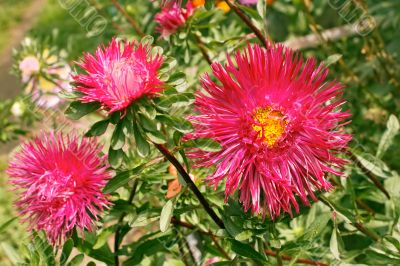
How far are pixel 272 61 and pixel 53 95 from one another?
4.52ft

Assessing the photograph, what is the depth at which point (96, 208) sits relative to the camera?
1.33m

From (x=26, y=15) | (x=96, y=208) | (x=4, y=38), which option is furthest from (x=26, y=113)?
(x=26, y=15)

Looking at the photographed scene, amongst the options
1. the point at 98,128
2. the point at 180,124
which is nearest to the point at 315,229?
the point at 180,124

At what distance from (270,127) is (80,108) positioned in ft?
1.27

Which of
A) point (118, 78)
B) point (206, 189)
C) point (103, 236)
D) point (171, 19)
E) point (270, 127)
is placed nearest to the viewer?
point (118, 78)

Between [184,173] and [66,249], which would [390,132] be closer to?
[184,173]

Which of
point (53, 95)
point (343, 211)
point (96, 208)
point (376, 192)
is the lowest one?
point (376, 192)

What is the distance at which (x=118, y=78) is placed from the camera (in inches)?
41.8

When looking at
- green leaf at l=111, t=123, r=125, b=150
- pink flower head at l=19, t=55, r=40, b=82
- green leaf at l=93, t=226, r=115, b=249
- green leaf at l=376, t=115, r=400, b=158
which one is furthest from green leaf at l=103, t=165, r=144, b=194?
pink flower head at l=19, t=55, r=40, b=82

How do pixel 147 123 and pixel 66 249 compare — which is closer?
pixel 147 123

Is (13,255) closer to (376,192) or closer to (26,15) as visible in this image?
(376,192)

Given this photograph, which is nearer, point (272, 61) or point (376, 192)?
point (272, 61)

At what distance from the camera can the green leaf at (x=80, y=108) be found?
43.9 inches

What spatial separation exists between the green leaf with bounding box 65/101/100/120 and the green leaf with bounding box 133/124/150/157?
0.09 m
